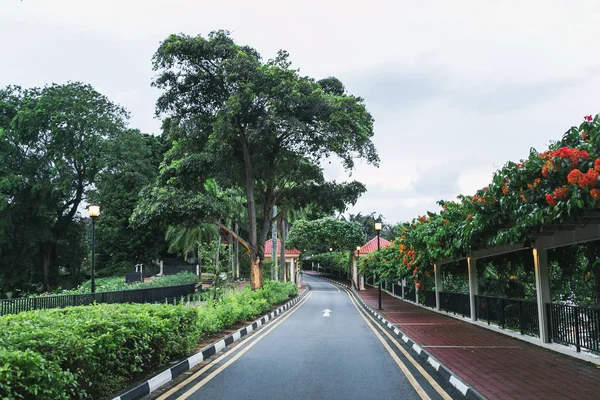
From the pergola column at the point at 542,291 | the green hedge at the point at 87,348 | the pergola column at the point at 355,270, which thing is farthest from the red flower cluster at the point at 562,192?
the pergola column at the point at 355,270

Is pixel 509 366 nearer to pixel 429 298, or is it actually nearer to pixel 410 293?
pixel 429 298

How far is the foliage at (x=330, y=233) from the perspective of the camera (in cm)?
4319

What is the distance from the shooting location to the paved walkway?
6.20 meters

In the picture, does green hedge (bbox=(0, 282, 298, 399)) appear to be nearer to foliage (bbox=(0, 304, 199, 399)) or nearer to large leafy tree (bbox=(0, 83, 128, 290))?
foliage (bbox=(0, 304, 199, 399))

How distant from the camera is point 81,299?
1469 centimetres

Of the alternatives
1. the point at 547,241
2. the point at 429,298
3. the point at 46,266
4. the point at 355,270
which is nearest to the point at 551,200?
the point at 547,241

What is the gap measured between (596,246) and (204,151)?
14443 mm

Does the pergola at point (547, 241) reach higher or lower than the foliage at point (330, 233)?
lower

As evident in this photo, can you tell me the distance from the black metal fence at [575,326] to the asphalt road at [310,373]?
2868mm

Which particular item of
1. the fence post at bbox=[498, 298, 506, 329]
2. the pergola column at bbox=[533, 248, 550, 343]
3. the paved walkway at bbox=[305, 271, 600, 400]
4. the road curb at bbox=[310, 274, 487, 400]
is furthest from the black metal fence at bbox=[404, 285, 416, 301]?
the pergola column at bbox=[533, 248, 550, 343]

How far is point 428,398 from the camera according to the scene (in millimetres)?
6168

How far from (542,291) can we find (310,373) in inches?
206

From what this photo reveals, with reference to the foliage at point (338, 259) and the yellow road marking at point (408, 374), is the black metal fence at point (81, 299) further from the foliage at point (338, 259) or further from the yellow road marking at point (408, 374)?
the foliage at point (338, 259)

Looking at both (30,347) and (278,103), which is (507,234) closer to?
(30,347)
